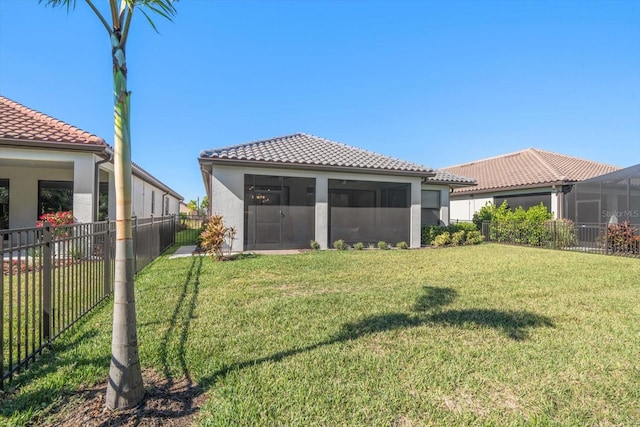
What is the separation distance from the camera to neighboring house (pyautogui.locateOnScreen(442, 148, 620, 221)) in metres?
15.8

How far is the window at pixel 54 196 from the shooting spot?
12.1 meters

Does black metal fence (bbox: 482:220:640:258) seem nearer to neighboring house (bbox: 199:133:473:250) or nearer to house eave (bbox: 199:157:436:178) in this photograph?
neighboring house (bbox: 199:133:473:250)

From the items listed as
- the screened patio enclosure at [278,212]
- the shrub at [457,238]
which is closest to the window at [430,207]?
the shrub at [457,238]

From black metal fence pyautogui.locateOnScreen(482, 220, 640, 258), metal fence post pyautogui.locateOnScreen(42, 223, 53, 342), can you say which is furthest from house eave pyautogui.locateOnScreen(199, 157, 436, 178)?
metal fence post pyautogui.locateOnScreen(42, 223, 53, 342)

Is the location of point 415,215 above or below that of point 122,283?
above

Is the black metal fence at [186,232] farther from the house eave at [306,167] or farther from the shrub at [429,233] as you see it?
the shrub at [429,233]

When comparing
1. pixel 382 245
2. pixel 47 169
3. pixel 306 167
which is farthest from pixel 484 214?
pixel 47 169

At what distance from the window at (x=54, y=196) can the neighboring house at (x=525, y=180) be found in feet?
69.1

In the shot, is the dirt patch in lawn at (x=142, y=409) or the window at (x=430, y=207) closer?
the dirt patch in lawn at (x=142, y=409)

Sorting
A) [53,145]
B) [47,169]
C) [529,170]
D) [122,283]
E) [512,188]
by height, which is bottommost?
[122,283]

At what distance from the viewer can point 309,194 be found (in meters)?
12.1

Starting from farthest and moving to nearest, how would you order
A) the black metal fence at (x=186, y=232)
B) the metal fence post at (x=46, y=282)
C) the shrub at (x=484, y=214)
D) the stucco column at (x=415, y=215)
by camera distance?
the shrub at (x=484, y=214)
the black metal fence at (x=186, y=232)
the stucco column at (x=415, y=215)
the metal fence post at (x=46, y=282)

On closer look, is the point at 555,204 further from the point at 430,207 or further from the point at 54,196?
the point at 54,196

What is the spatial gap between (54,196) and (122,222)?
13.4 meters
